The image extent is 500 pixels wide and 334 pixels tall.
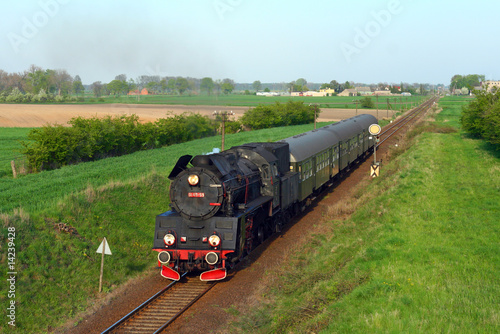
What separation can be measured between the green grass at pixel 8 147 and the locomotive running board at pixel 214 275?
19.9 meters

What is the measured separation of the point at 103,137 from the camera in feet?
114

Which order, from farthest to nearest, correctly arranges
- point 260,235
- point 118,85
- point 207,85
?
point 118,85 < point 207,85 < point 260,235

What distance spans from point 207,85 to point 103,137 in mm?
9880

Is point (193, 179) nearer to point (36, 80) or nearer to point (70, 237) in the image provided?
point (70, 237)

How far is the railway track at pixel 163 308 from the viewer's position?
11242 millimetres

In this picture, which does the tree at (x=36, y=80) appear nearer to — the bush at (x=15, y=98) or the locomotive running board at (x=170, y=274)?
the bush at (x=15, y=98)

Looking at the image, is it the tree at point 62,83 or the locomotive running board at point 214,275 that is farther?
the tree at point 62,83

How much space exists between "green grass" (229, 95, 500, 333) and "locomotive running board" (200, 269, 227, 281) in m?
1.54

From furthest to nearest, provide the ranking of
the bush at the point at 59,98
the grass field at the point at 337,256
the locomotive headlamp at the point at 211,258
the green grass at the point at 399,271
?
the bush at the point at 59,98, the locomotive headlamp at the point at 211,258, the grass field at the point at 337,256, the green grass at the point at 399,271

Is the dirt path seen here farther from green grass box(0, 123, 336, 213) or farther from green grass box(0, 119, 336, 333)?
green grass box(0, 119, 336, 333)

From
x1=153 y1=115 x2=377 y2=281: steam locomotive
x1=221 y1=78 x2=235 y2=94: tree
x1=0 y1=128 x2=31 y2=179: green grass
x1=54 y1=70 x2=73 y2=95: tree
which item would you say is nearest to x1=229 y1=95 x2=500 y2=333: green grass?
x1=153 y1=115 x2=377 y2=281: steam locomotive

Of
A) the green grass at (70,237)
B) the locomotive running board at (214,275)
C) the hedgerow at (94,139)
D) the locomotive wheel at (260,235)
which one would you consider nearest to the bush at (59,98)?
the hedgerow at (94,139)

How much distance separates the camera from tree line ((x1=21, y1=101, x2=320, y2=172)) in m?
29.3

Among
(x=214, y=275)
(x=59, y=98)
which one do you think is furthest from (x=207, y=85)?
(x=59, y=98)
